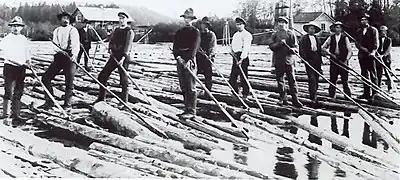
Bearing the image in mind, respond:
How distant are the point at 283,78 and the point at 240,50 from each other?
358 millimetres

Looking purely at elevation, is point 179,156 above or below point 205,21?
below

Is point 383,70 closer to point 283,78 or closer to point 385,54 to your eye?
point 385,54

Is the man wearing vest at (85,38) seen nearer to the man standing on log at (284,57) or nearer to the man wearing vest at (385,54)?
the man standing on log at (284,57)

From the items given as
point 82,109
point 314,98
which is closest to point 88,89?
point 82,109

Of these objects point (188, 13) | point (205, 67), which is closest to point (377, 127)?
point (205, 67)

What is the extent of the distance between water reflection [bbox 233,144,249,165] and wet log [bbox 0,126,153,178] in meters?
0.49

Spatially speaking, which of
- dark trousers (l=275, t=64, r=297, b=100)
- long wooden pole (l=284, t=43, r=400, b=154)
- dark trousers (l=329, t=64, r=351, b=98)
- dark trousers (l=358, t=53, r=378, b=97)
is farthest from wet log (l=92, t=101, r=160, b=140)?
dark trousers (l=358, t=53, r=378, b=97)

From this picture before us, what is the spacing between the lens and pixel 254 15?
2943 millimetres

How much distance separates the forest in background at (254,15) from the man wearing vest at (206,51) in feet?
0.14

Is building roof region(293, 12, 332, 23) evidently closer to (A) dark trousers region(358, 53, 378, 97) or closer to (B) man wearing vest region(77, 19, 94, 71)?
(A) dark trousers region(358, 53, 378, 97)

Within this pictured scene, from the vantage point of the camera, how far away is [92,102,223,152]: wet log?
8.92 ft

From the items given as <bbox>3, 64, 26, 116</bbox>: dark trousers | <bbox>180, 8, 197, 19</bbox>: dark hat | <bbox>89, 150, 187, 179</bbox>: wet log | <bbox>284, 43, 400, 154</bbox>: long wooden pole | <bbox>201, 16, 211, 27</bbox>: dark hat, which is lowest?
<bbox>89, 150, 187, 179</bbox>: wet log

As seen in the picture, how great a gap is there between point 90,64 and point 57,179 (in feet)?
2.58

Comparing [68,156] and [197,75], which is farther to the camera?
[197,75]
